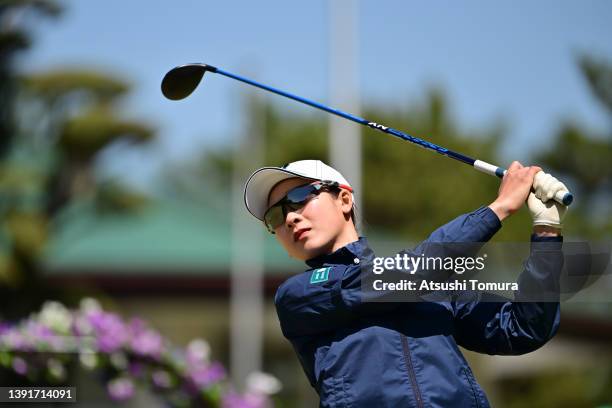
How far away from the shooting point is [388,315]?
3.14m

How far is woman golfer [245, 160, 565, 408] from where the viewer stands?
2.99 meters

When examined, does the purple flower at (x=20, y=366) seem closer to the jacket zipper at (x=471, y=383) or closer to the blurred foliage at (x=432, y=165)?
the jacket zipper at (x=471, y=383)

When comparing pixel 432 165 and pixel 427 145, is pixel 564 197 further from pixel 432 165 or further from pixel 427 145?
pixel 432 165

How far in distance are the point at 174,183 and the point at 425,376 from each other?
117 feet

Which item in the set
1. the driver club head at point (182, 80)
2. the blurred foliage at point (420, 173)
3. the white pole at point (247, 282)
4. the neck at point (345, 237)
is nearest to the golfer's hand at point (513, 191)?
the neck at point (345, 237)

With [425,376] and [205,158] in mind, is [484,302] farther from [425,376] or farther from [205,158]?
[205,158]

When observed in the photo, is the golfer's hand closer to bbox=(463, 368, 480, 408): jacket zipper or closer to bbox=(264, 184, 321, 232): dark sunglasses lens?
bbox=(463, 368, 480, 408): jacket zipper

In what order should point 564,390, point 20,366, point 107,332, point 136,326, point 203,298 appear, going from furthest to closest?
point 564,390 → point 203,298 → point 136,326 → point 107,332 → point 20,366

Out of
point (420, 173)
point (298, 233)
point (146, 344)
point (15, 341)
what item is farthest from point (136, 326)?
point (420, 173)

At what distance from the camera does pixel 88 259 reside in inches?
1008

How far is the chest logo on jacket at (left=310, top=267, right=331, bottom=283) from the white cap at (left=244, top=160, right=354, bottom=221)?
1.15 ft

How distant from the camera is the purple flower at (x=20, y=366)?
19.2ft

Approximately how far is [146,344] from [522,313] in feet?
12.7

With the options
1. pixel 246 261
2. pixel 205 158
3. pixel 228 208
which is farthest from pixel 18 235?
pixel 205 158
